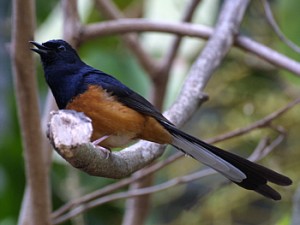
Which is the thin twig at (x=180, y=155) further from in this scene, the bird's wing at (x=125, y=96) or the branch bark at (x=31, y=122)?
the bird's wing at (x=125, y=96)

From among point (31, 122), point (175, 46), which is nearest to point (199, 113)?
point (175, 46)

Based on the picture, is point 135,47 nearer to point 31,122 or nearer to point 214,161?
point 31,122

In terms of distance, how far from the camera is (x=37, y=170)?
2.54 metres

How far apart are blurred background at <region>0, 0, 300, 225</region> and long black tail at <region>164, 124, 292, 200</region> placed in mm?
1007

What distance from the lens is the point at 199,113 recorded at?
4238 millimetres

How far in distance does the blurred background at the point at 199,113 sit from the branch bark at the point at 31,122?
2.34 ft

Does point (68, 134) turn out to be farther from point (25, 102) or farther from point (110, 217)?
point (110, 217)

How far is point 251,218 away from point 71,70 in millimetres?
1936

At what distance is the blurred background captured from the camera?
134 inches

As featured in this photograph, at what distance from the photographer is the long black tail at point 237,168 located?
2146mm

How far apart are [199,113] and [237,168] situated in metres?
2.07

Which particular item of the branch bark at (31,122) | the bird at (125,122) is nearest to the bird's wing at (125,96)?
the bird at (125,122)

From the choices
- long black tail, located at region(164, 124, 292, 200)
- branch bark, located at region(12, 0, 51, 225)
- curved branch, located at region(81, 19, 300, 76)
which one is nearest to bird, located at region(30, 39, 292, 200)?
long black tail, located at region(164, 124, 292, 200)

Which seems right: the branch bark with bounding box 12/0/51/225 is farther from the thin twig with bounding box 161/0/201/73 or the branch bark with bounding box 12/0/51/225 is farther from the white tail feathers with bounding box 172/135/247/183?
the thin twig with bounding box 161/0/201/73
